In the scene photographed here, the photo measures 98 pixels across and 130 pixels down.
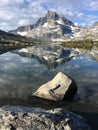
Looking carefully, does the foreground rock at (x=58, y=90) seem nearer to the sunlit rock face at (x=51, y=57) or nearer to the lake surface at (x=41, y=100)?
the lake surface at (x=41, y=100)

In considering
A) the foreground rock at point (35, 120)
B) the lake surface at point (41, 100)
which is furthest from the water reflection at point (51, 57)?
the foreground rock at point (35, 120)

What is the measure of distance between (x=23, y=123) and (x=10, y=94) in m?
17.1

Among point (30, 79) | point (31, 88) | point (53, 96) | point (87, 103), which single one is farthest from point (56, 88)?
point (30, 79)

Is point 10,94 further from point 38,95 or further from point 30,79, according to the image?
point 30,79

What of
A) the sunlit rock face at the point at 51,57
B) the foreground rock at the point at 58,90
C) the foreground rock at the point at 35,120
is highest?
the foreground rock at the point at 35,120

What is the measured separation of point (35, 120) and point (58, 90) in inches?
572

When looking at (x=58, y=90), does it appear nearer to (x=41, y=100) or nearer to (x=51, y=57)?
(x=41, y=100)

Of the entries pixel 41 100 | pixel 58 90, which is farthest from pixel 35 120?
pixel 58 90

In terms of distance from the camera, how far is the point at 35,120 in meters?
18.5

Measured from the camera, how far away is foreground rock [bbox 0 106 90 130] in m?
18.0

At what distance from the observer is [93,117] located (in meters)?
26.0

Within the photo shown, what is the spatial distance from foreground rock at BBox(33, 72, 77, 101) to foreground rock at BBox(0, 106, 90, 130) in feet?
39.7

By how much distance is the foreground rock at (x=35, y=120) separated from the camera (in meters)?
18.0

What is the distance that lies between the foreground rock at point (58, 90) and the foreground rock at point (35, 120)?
12.1 meters
